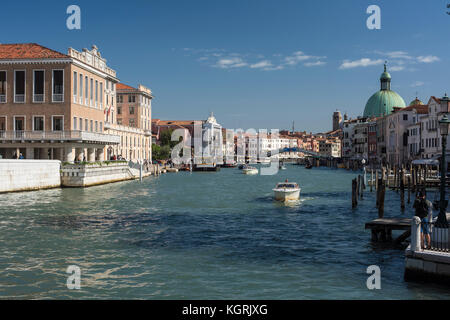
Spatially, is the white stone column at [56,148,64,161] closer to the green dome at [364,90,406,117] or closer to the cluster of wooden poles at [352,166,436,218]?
the cluster of wooden poles at [352,166,436,218]

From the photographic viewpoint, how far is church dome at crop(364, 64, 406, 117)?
445 ft

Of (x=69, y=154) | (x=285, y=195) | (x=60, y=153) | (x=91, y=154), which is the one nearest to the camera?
(x=285, y=195)

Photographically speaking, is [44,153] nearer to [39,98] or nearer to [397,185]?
[39,98]

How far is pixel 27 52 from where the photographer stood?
50.3 metres

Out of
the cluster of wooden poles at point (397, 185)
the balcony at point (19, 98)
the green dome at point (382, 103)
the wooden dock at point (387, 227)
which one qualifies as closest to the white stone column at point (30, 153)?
the balcony at point (19, 98)

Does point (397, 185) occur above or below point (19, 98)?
below

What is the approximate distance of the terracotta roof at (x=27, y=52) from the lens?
49312mm

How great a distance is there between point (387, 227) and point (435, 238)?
17.4ft

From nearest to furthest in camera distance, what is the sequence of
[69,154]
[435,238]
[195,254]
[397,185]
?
[435,238] → [195,254] → [397,185] → [69,154]

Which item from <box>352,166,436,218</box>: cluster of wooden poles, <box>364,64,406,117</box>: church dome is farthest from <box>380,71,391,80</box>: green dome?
<box>352,166,436,218</box>: cluster of wooden poles

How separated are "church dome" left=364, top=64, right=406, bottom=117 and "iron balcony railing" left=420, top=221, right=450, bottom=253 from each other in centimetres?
12568

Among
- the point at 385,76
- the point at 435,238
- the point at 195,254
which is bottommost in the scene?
Result: the point at 195,254

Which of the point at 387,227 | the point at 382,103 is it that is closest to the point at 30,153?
the point at 387,227
